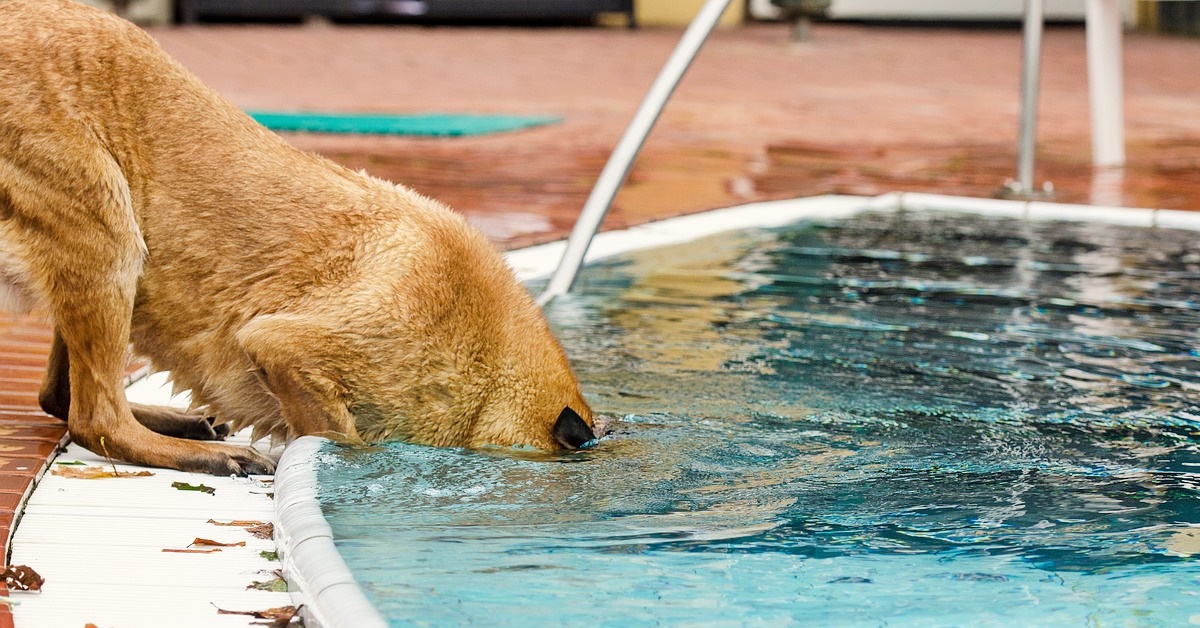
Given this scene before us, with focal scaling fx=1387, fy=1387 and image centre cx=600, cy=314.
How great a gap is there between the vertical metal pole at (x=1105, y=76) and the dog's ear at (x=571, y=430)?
280 inches

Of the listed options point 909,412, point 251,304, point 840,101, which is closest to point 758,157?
point 840,101

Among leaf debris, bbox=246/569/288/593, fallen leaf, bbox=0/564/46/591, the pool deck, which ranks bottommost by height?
the pool deck

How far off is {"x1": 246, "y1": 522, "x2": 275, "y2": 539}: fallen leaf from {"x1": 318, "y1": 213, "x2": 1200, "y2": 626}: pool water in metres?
0.13

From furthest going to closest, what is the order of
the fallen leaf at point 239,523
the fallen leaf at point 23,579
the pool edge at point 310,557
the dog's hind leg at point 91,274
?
the dog's hind leg at point 91,274 → the fallen leaf at point 239,523 → the fallen leaf at point 23,579 → the pool edge at point 310,557

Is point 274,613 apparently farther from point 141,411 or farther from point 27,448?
point 141,411

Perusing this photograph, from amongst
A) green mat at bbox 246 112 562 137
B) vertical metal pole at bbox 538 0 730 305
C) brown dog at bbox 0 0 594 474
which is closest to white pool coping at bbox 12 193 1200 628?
brown dog at bbox 0 0 594 474

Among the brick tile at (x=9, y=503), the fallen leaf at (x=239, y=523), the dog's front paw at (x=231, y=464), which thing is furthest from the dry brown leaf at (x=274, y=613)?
the dog's front paw at (x=231, y=464)

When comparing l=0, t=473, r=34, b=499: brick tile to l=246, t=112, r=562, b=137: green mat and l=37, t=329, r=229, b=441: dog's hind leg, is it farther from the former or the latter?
l=246, t=112, r=562, b=137: green mat

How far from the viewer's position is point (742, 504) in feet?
9.09

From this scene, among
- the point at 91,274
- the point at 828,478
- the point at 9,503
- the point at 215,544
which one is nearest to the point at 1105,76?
the point at 828,478

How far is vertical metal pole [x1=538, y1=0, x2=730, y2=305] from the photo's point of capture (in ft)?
16.6

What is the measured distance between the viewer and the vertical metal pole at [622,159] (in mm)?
5070

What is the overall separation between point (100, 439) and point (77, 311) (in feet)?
0.95

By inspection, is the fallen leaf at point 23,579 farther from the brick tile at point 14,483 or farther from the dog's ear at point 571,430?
the dog's ear at point 571,430
